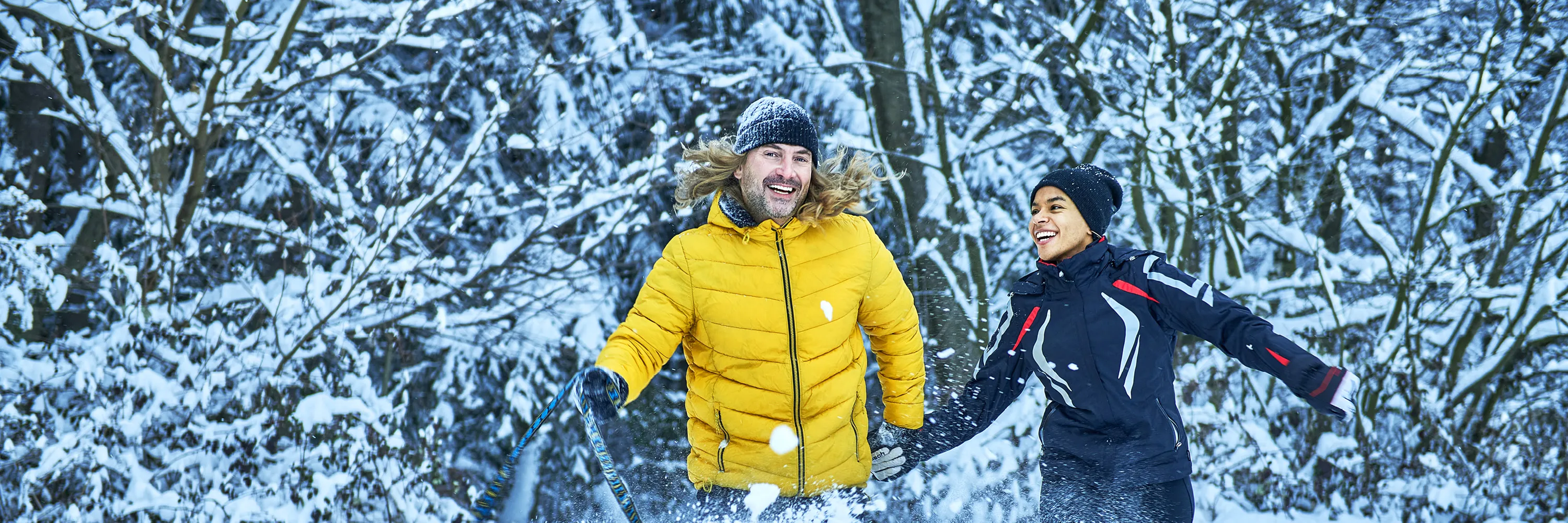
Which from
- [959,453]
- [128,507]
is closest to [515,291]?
[128,507]

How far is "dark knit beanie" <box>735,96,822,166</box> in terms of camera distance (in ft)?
7.89

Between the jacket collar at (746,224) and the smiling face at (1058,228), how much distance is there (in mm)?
636

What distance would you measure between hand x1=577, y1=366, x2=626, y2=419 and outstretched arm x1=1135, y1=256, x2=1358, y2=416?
131cm

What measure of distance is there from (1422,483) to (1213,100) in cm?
218

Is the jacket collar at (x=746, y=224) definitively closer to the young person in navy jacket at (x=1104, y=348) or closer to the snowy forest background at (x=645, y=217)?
the young person in navy jacket at (x=1104, y=348)

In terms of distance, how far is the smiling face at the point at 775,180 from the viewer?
7.84 ft

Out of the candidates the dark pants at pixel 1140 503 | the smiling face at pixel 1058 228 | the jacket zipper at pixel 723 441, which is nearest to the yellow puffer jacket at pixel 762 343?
Answer: the jacket zipper at pixel 723 441

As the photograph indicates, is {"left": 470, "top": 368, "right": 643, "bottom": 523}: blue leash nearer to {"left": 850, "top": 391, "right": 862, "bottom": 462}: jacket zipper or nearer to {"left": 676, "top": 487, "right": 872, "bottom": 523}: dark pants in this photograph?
{"left": 676, "top": 487, "right": 872, "bottom": 523}: dark pants

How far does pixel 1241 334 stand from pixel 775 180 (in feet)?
3.86

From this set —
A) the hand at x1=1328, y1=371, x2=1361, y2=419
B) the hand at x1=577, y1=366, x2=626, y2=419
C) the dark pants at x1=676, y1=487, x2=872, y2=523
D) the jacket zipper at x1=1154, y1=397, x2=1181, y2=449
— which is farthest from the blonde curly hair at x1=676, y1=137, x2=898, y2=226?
the hand at x1=1328, y1=371, x2=1361, y2=419

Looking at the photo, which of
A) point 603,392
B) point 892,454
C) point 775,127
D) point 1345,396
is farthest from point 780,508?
point 1345,396

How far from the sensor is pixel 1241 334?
210 centimetres

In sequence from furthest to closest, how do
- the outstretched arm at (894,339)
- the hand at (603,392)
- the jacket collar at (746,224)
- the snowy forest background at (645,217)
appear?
the snowy forest background at (645,217) → the outstretched arm at (894,339) → the jacket collar at (746,224) → the hand at (603,392)

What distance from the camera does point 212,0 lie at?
6.00m
